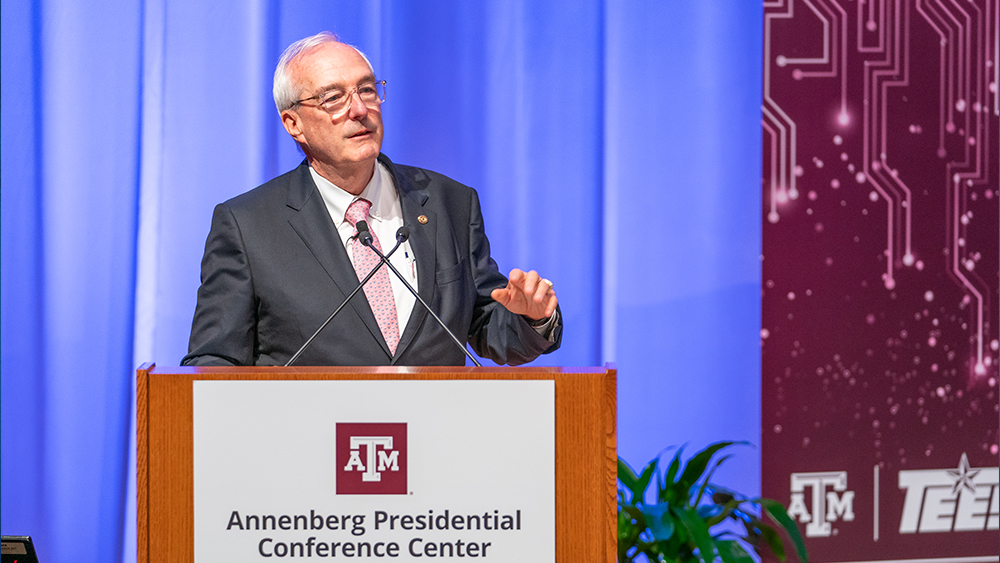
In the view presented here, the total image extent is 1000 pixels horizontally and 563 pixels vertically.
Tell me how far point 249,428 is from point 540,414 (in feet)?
1.14

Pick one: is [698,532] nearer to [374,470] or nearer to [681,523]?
[681,523]

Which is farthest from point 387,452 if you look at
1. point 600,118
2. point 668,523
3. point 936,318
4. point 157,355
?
point 936,318

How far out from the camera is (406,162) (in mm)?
2625

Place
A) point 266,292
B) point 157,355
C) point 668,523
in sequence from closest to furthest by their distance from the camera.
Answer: point 266,292 → point 668,523 → point 157,355

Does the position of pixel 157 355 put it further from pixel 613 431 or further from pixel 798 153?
pixel 798 153

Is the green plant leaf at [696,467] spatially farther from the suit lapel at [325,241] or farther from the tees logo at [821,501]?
the suit lapel at [325,241]

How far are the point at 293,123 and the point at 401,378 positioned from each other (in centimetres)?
102

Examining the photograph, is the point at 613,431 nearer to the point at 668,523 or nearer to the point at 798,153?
the point at 668,523

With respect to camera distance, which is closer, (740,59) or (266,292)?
(266,292)

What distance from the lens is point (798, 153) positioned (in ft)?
9.43

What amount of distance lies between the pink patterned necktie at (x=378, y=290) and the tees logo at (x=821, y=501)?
1730 millimetres

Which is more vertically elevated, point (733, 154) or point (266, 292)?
point (733, 154)

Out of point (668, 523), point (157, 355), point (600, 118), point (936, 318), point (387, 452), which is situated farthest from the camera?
point (936, 318)

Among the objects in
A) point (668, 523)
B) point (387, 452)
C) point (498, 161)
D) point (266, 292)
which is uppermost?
point (498, 161)
